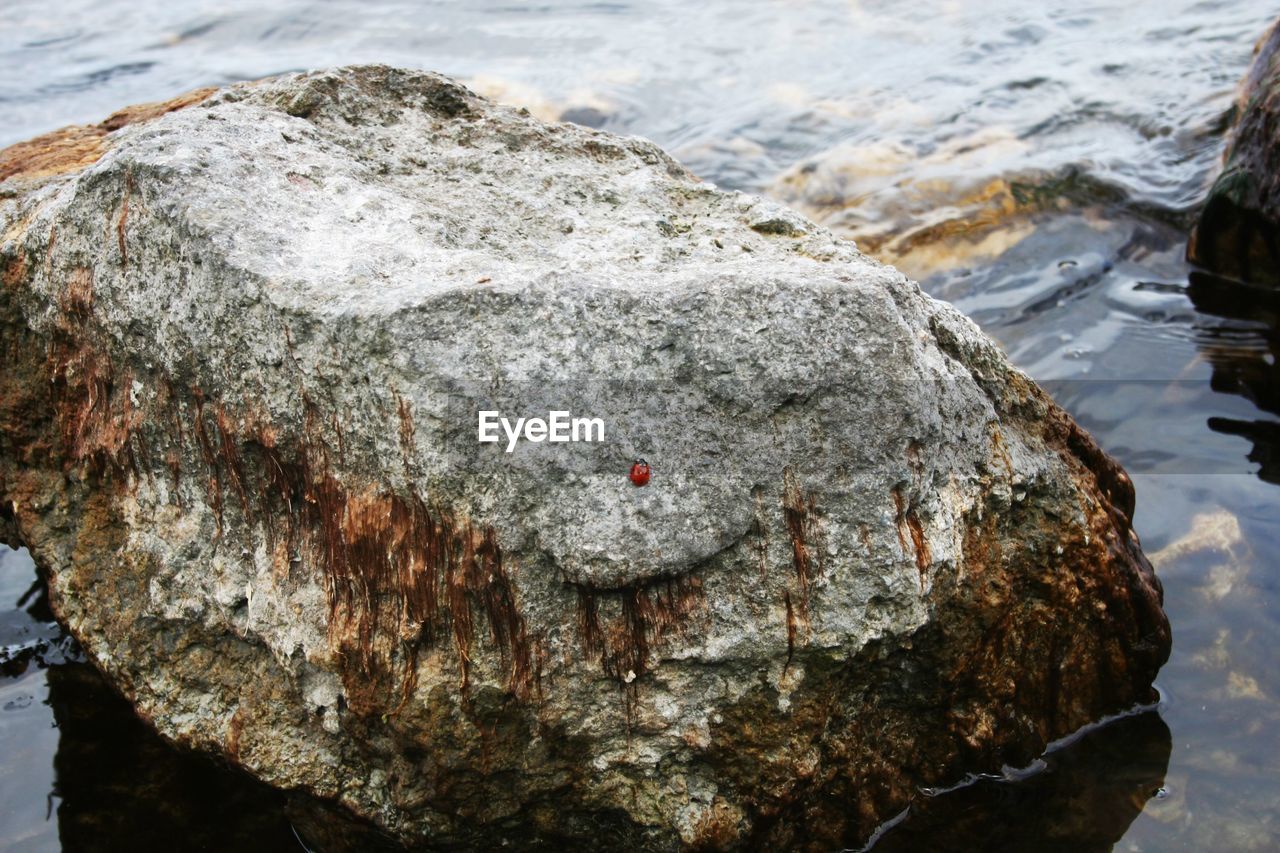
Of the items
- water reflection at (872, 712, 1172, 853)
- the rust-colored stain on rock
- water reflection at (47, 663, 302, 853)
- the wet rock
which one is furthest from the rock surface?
the wet rock

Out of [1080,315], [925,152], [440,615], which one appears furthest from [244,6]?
[440,615]

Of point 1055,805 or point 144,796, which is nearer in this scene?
point 1055,805

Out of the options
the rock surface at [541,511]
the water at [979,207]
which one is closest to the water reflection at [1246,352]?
the water at [979,207]

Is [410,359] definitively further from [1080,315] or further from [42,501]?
[1080,315]

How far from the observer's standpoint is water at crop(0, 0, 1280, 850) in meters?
3.05

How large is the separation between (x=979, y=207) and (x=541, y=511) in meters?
4.89

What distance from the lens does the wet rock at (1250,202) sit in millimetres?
5355

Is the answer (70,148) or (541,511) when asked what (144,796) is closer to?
(541,511)

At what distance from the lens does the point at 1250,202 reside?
215 inches

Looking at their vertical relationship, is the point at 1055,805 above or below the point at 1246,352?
below

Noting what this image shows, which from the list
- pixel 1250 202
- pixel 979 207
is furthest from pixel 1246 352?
pixel 979 207

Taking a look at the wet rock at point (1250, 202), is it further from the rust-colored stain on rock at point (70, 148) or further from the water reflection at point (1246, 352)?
the rust-colored stain on rock at point (70, 148)

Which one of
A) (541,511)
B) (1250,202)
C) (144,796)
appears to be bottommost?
(144,796)

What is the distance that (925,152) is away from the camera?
719cm
